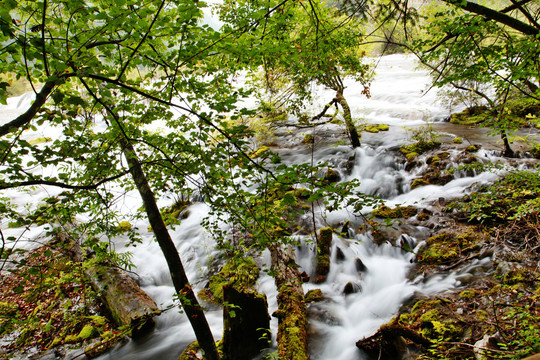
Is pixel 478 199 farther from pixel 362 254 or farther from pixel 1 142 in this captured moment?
pixel 1 142

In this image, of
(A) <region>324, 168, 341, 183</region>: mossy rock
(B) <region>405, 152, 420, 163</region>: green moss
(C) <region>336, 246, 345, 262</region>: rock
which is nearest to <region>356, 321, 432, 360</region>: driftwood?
(C) <region>336, 246, 345, 262</region>: rock

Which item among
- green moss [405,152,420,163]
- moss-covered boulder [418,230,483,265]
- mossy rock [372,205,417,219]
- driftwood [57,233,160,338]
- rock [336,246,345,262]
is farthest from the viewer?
green moss [405,152,420,163]

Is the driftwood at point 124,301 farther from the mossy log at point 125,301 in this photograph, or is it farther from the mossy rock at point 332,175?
the mossy rock at point 332,175

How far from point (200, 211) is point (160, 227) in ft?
22.7

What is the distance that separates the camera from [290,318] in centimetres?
425

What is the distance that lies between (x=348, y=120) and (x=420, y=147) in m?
2.93

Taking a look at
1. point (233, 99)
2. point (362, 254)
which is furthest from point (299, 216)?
point (233, 99)

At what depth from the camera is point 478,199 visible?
5.09 metres

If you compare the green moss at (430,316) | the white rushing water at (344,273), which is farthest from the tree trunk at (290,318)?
the green moss at (430,316)

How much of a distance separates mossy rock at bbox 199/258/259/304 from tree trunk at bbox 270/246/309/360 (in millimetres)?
507

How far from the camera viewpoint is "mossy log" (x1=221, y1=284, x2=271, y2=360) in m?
4.29

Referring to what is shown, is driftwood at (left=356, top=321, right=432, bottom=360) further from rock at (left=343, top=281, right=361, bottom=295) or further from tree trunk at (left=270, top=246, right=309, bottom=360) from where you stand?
rock at (left=343, top=281, right=361, bottom=295)

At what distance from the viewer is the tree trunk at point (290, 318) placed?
3.74 metres

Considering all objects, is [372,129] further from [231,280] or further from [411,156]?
[231,280]
